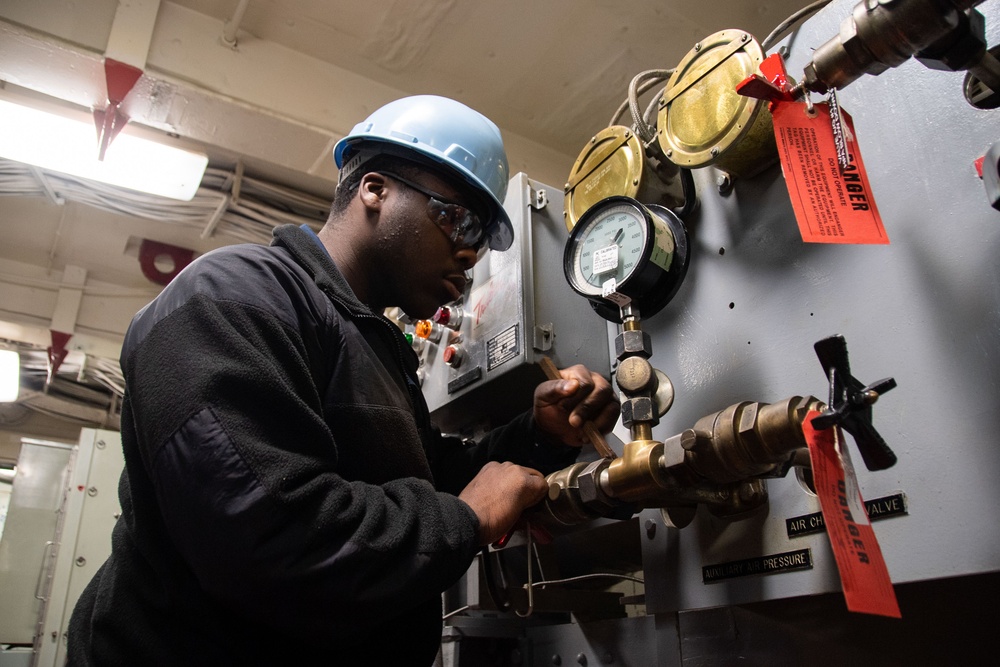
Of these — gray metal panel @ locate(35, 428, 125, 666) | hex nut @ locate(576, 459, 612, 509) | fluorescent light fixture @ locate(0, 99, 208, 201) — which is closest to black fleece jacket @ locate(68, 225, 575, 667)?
hex nut @ locate(576, 459, 612, 509)

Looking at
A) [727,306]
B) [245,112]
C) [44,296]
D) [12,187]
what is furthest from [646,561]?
[44,296]

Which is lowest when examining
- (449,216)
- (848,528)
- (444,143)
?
(848,528)

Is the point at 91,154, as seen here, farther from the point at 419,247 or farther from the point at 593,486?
the point at 593,486

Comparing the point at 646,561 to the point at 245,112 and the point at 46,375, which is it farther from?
the point at 46,375

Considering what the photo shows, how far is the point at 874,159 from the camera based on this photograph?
751 millimetres

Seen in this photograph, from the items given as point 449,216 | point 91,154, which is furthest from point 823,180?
point 91,154

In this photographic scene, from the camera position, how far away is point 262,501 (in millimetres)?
599

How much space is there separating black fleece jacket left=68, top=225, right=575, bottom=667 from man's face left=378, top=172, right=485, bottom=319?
8.0 inches

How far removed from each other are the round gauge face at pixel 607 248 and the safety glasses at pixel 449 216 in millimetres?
164

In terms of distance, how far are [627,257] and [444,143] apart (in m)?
0.36

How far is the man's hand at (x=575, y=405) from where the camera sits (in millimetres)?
978

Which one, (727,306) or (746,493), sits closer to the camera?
(746,493)

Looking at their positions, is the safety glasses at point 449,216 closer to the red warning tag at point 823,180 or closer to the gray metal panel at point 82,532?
the red warning tag at point 823,180

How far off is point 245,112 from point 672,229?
4.31 feet
